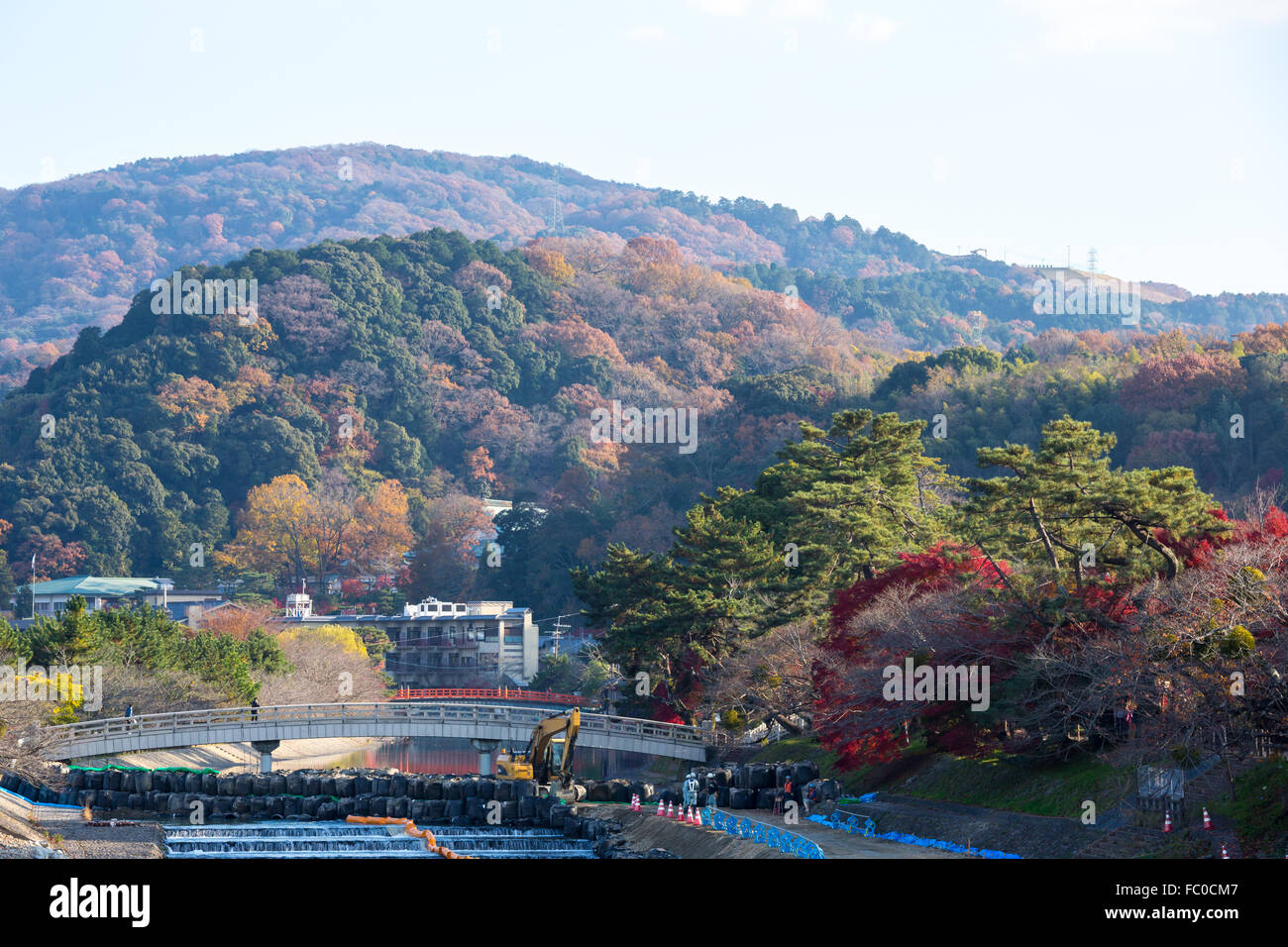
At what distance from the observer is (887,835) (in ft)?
105

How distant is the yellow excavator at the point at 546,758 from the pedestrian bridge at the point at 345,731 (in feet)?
8.57

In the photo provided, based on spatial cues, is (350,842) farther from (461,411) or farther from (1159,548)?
(461,411)

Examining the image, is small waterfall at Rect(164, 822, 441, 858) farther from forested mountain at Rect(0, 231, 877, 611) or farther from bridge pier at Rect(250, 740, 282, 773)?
forested mountain at Rect(0, 231, 877, 611)

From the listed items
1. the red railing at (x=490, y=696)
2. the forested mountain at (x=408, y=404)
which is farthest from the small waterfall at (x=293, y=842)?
the forested mountain at (x=408, y=404)

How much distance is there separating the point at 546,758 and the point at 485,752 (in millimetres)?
7812

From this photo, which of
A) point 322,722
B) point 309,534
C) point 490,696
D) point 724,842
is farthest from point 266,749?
point 309,534

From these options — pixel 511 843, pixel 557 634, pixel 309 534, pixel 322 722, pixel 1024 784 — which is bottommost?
pixel 557 634

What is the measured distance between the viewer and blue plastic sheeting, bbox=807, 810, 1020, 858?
28.6m

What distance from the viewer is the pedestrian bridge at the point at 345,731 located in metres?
46.1

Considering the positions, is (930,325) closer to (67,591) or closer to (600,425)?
(600,425)

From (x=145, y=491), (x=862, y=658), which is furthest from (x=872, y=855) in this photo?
(x=145, y=491)

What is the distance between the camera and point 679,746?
47.9 meters
